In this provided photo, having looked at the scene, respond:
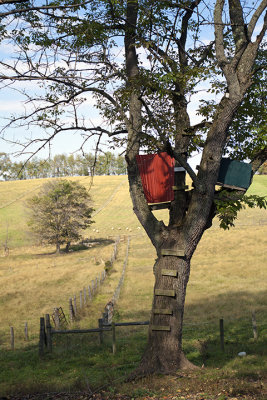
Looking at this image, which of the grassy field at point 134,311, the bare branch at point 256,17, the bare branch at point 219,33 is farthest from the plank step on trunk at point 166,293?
the bare branch at point 256,17

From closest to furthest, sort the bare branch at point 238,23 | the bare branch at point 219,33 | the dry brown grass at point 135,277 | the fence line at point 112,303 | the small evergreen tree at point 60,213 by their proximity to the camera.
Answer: the bare branch at point 219,33, the bare branch at point 238,23, the fence line at point 112,303, the dry brown grass at point 135,277, the small evergreen tree at point 60,213

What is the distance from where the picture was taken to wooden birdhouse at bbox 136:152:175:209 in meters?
10.7

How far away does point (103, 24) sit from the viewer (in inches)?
425

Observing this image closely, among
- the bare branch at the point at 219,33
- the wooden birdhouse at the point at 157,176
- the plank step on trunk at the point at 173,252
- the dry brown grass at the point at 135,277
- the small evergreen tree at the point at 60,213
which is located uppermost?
the bare branch at the point at 219,33

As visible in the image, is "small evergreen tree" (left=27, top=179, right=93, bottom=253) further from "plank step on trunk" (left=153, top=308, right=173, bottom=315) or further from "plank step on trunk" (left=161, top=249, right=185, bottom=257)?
"plank step on trunk" (left=153, top=308, right=173, bottom=315)

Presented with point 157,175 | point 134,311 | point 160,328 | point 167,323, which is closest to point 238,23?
point 157,175

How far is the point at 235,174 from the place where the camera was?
10.7 metres

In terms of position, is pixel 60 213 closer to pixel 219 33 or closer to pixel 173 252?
pixel 173 252

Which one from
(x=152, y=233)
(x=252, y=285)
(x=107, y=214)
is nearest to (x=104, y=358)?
(x=152, y=233)

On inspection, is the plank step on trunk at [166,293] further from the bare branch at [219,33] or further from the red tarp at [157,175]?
the bare branch at [219,33]

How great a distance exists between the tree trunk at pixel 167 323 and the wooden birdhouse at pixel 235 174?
2.34m

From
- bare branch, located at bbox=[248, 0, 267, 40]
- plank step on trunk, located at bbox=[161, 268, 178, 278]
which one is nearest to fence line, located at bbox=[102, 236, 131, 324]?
plank step on trunk, located at bbox=[161, 268, 178, 278]

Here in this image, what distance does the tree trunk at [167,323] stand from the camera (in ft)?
31.6

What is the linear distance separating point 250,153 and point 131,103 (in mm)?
3573
